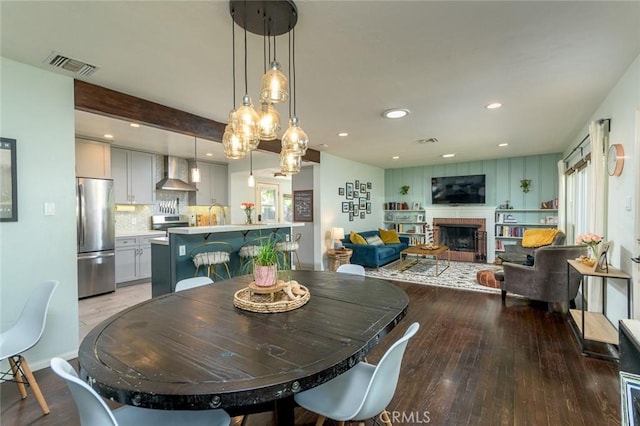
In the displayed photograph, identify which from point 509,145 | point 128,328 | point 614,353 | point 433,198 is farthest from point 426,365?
point 433,198

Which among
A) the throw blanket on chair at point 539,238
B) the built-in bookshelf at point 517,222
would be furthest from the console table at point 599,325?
the built-in bookshelf at point 517,222

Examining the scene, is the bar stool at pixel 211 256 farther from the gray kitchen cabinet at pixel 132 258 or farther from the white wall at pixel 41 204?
the gray kitchen cabinet at pixel 132 258

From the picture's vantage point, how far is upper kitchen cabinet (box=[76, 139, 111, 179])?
172 inches

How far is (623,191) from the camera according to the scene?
2582mm

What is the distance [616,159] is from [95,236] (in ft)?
21.2

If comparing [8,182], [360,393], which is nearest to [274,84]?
[360,393]

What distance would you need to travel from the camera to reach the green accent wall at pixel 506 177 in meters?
6.47

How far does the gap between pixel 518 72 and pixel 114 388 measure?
3.31 m

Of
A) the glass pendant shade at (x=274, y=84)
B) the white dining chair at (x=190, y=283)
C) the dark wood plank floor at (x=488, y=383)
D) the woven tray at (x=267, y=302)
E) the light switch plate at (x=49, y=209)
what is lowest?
the dark wood plank floor at (x=488, y=383)

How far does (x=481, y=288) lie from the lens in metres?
4.69

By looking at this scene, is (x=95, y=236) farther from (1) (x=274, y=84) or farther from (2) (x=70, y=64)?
(1) (x=274, y=84)

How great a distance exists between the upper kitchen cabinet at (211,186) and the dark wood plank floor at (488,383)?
14.8 ft

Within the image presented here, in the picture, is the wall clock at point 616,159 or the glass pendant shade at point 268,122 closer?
the glass pendant shade at point 268,122

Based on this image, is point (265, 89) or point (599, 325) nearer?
point (265, 89)
